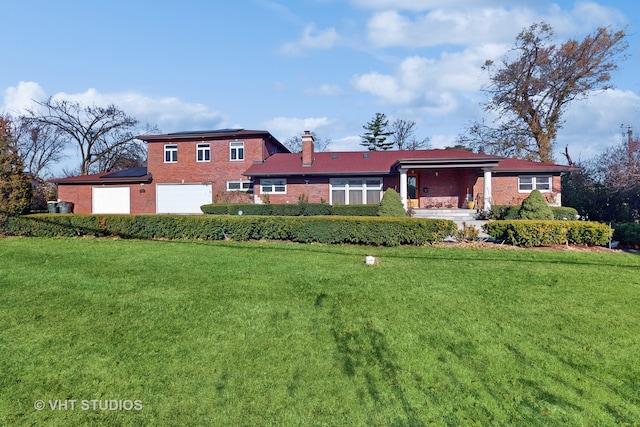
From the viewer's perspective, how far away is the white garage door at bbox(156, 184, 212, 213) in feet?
78.7

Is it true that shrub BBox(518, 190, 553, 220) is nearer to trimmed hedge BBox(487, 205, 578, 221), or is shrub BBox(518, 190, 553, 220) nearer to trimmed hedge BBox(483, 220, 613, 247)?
trimmed hedge BBox(483, 220, 613, 247)

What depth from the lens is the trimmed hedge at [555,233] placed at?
9.95 metres

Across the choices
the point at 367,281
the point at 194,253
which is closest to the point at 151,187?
the point at 194,253

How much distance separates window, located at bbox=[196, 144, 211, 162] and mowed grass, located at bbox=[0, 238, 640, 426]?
57.6 feet

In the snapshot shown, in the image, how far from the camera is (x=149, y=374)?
3.36m

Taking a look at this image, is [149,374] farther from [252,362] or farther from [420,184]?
[420,184]

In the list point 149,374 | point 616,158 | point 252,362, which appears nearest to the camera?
point 149,374

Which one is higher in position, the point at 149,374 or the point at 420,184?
the point at 420,184

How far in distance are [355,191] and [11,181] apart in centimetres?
1630

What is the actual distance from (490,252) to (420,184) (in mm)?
13639

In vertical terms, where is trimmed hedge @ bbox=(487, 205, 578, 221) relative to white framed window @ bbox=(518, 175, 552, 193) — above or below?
below

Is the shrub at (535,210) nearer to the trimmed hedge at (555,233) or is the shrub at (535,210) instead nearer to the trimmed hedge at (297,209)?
the trimmed hedge at (555,233)

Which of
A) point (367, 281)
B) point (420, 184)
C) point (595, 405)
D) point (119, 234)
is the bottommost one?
point (595, 405)

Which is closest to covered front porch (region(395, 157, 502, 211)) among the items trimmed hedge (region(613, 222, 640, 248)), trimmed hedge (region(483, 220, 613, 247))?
trimmed hedge (region(613, 222, 640, 248))
